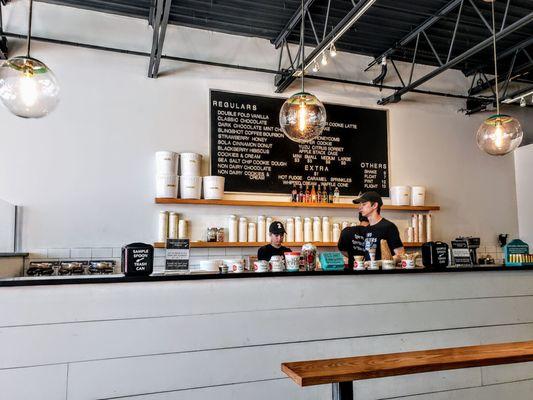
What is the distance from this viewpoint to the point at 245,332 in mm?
2586

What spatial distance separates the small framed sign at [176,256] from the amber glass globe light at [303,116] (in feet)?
4.35

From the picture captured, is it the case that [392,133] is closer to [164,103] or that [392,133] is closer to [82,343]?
[164,103]


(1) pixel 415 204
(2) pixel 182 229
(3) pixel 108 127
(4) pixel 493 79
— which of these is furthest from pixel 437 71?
(3) pixel 108 127

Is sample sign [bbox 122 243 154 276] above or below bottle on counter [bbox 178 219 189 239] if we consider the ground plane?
below

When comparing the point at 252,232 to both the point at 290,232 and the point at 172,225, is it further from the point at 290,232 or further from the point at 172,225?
the point at 172,225

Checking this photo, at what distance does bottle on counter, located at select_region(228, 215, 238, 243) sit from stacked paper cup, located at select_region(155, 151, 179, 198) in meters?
0.72

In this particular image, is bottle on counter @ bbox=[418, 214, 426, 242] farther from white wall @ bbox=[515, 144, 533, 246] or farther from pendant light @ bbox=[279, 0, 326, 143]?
pendant light @ bbox=[279, 0, 326, 143]

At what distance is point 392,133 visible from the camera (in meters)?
Result: 6.11

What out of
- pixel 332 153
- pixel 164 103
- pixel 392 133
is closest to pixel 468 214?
pixel 392 133

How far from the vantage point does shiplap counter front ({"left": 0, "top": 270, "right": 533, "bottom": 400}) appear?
2.25m

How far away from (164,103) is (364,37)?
2692 mm

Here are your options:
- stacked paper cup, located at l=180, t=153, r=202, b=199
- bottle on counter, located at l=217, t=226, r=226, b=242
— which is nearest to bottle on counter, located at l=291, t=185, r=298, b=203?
bottle on counter, located at l=217, t=226, r=226, b=242

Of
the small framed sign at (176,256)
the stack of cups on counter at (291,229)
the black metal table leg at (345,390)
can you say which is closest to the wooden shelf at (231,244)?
the stack of cups on counter at (291,229)

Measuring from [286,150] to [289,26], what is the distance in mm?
1479
